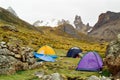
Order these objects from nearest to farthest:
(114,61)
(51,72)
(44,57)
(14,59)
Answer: (114,61) → (51,72) → (14,59) → (44,57)

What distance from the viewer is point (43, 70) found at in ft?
99.0

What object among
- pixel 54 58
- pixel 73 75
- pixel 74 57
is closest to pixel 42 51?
pixel 54 58

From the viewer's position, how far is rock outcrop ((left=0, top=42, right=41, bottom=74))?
96.7 ft

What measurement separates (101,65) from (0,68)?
33.4 ft

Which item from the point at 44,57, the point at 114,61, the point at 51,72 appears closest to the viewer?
the point at 114,61

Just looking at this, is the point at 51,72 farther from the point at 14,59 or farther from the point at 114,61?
the point at 114,61

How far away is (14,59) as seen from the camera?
30.7 metres

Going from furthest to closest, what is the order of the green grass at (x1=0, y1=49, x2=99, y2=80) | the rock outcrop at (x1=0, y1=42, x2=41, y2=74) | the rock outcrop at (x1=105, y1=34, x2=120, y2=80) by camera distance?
the rock outcrop at (x1=0, y1=42, x2=41, y2=74), the rock outcrop at (x1=105, y1=34, x2=120, y2=80), the green grass at (x1=0, y1=49, x2=99, y2=80)

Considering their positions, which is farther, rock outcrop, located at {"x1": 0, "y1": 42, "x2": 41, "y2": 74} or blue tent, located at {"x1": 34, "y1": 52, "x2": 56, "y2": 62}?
blue tent, located at {"x1": 34, "y1": 52, "x2": 56, "y2": 62}

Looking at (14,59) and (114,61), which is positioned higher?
(14,59)

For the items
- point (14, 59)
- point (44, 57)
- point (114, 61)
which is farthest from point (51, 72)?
point (44, 57)

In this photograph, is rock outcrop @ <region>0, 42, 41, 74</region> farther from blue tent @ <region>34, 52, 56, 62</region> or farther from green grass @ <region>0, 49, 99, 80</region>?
blue tent @ <region>34, 52, 56, 62</region>

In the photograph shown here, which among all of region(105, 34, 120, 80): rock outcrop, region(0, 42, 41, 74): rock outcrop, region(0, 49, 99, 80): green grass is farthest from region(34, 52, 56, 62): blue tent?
region(105, 34, 120, 80): rock outcrop

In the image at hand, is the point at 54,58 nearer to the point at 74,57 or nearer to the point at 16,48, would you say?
the point at 74,57
